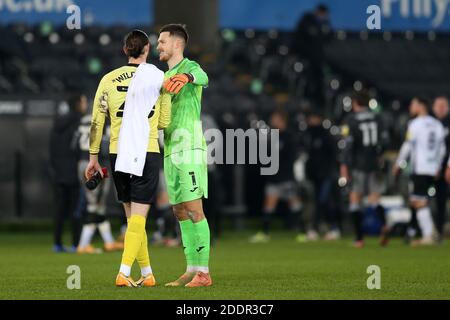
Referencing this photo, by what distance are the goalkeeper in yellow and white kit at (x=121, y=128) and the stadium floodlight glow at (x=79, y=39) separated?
17318mm

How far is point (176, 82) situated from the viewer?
1037 cm

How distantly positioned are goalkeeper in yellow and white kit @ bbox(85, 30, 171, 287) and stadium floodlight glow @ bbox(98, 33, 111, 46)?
677 inches

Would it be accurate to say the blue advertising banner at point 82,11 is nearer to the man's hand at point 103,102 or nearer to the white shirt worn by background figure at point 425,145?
the white shirt worn by background figure at point 425,145

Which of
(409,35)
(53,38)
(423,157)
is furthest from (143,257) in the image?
(409,35)

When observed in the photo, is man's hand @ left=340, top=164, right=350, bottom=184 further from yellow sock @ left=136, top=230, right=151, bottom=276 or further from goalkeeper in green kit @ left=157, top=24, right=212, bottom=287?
yellow sock @ left=136, top=230, right=151, bottom=276

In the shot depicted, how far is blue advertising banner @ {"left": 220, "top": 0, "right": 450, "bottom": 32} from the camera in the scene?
27094 millimetres

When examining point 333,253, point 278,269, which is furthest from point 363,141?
point 278,269

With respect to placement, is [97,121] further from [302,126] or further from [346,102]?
[346,102]

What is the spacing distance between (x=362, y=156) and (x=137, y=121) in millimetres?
9100

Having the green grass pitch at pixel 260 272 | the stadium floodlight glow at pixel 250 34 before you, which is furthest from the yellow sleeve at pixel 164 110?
the stadium floodlight glow at pixel 250 34

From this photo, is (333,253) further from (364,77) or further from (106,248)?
(364,77)

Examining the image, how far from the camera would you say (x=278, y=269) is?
13422mm

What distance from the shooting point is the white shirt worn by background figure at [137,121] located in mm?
10328

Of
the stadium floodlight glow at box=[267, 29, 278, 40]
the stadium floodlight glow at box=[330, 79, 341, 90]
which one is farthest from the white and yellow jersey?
the stadium floodlight glow at box=[267, 29, 278, 40]
